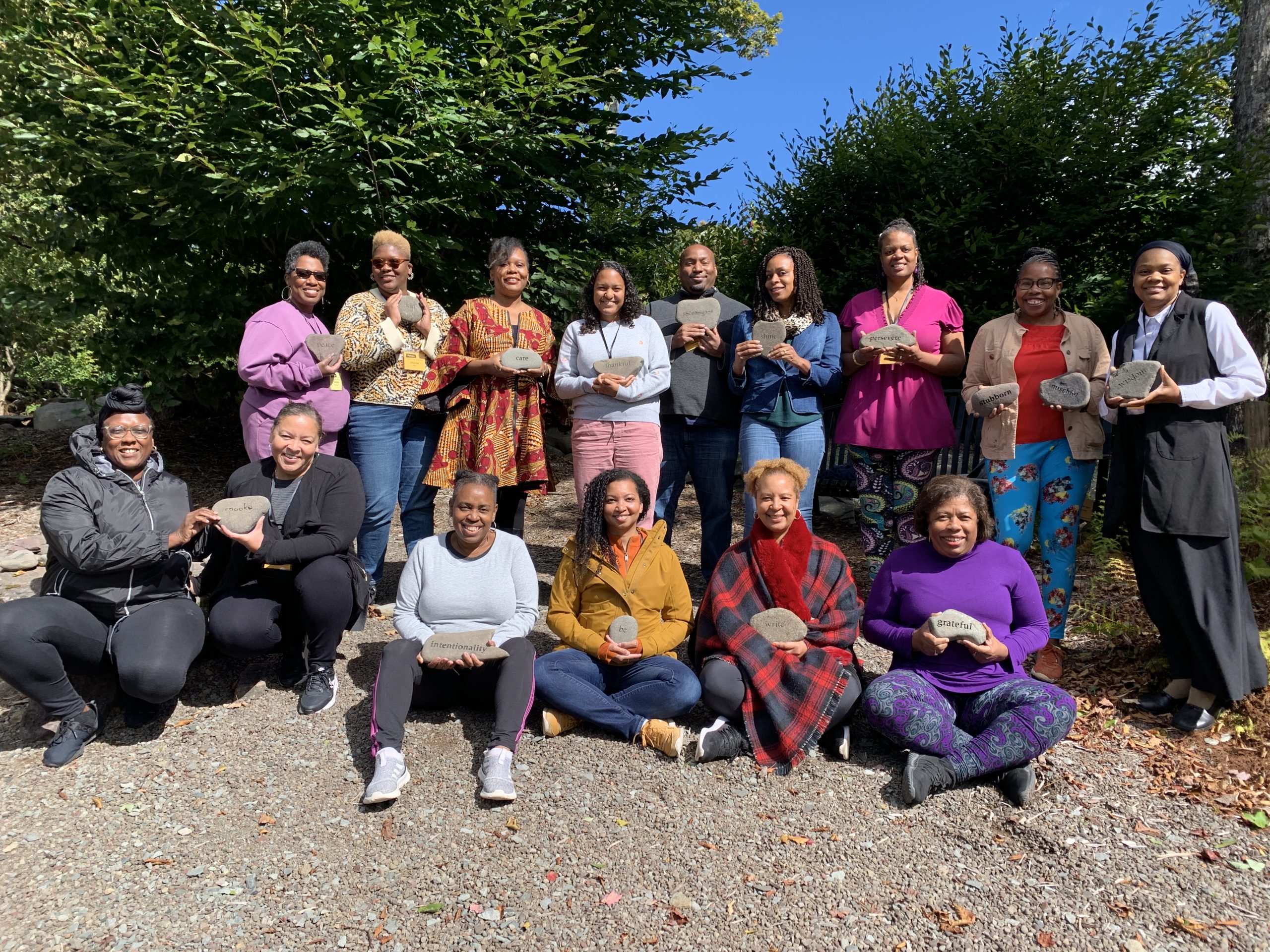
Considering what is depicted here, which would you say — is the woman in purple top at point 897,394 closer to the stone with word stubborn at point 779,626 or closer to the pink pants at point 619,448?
the pink pants at point 619,448

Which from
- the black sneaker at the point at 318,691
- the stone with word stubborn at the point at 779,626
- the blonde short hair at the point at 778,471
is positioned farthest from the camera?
the black sneaker at the point at 318,691

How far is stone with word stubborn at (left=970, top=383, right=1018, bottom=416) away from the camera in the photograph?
13.4 ft

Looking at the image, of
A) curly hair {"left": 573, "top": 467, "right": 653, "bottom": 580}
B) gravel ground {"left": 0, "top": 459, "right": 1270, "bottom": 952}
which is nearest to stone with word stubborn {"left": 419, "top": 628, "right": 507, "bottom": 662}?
gravel ground {"left": 0, "top": 459, "right": 1270, "bottom": 952}

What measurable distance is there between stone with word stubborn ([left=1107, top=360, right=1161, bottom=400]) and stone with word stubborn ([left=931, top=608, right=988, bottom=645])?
1.26 metres

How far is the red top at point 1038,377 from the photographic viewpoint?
164 inches

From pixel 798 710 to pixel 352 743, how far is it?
1953 mm

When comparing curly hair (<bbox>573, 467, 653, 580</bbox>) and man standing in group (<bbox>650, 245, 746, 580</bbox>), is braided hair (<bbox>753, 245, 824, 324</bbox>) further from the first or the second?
curly hair (<bbox>573, 467, 653, 580</bbox>)

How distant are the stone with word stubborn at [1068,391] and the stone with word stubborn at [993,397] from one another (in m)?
0.13

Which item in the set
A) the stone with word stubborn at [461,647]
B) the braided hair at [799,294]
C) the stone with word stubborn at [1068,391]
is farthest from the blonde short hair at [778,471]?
the stone with word stubborn at [461,647]

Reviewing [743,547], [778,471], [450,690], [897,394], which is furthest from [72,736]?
[897,394]

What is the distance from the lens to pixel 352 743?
371cm

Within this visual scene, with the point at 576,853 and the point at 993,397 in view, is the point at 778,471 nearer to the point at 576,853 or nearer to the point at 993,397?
the point at 993,397

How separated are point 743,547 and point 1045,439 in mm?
1647

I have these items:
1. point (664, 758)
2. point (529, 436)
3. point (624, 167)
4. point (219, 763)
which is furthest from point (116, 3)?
point (664, 758)
